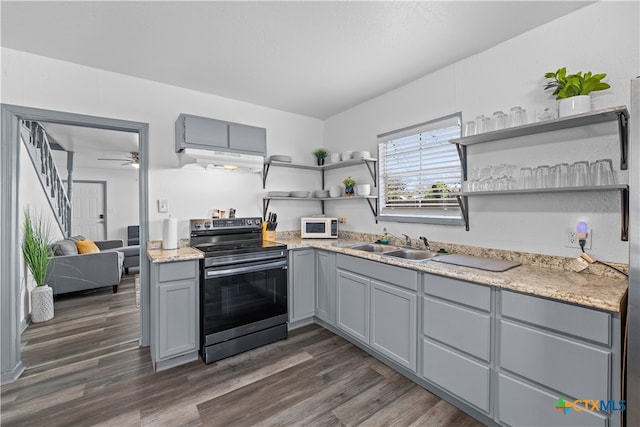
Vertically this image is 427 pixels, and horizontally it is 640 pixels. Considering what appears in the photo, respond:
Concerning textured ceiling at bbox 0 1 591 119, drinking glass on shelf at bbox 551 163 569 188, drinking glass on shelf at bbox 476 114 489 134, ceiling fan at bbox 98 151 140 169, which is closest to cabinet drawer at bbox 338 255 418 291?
drinking glass on shelf at bbox 551 163 569 188

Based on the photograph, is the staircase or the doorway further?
the staircase

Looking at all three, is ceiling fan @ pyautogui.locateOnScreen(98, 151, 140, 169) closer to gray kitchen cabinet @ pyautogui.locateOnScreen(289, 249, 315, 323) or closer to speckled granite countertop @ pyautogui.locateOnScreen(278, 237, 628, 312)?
gray kitchen cabinet @ pyautogui.locateOnScreen(289, 249, 315, 323)

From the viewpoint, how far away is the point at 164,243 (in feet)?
8.85

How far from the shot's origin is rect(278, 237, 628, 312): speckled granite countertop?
4.33ft

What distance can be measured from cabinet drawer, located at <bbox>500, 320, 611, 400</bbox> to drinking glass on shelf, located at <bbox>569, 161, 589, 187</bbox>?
896 millimetres

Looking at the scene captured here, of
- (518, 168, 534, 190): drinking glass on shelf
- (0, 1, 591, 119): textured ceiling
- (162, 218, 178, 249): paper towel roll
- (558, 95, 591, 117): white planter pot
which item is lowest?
(162, 218, 178, 249): paper towel roll

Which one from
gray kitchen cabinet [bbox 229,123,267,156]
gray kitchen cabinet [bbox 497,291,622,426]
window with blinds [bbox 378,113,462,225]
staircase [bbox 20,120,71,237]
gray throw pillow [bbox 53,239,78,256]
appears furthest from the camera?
gray throw pillow [bbox 53,239,78,256]

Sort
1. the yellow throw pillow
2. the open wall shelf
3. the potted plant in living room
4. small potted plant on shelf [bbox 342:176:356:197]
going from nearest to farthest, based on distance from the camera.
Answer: the open wall shelf → the potted plant in living room → small potted plant on shelf [bbox 342:176:356:197] → the yellow throw pillow

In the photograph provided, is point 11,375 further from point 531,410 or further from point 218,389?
point 531,410

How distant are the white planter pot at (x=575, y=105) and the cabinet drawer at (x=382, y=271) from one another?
1.34 m

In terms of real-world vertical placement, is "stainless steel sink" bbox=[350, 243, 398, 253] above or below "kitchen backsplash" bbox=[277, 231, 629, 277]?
below

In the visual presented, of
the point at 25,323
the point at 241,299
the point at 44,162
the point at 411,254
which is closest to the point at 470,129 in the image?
the point at 411,254

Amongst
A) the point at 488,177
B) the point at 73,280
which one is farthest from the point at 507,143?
the point at 73,280

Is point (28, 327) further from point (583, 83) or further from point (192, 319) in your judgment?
point (583, 83)
